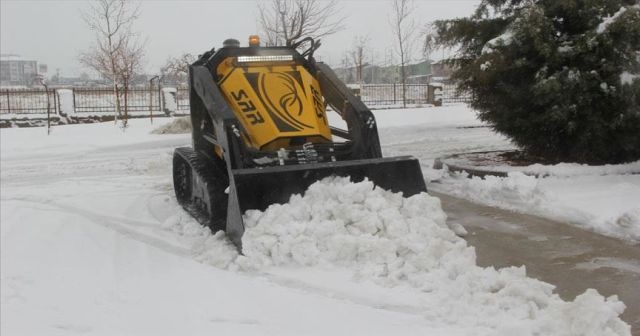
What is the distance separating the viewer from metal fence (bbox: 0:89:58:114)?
22.1m

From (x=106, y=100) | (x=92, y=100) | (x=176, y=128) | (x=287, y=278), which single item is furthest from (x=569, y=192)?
(x=106, y=100)

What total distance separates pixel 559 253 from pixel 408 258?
1321 mm

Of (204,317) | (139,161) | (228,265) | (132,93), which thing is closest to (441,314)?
(204,317)

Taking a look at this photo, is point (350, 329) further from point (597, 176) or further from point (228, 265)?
point (597, 176)

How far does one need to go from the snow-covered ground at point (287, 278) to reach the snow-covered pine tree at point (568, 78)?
3.31m

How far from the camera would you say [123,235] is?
521cm

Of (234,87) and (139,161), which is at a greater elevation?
(234,87)

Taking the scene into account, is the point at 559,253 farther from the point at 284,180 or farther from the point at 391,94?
the point at 391,94

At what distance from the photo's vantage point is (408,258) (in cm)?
396

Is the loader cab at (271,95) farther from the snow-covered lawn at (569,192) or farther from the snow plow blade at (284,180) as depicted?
the snow-covered lawn at (569,192)

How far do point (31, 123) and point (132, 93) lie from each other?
4.73 meters

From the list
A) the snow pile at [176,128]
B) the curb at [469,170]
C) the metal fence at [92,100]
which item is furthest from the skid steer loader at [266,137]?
the metal fence at [92,100]

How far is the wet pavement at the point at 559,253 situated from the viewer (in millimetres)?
3732

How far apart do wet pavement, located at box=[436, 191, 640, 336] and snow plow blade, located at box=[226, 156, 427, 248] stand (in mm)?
903
